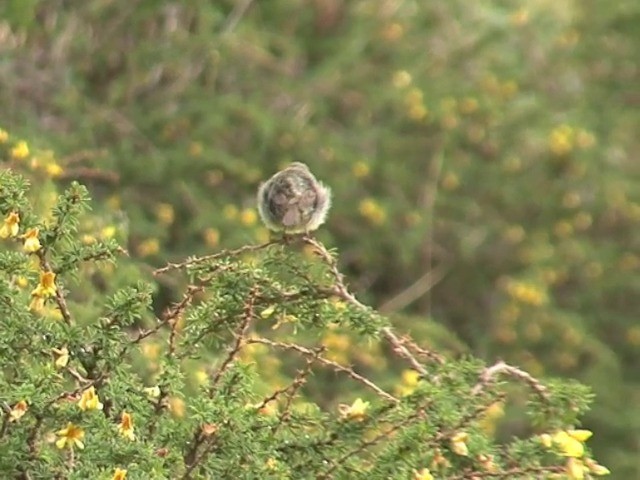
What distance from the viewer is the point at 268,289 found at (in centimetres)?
192

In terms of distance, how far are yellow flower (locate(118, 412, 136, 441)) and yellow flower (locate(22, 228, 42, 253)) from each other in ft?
0.94

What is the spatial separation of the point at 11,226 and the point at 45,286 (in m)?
0.11

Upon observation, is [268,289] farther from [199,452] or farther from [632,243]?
[632,243]

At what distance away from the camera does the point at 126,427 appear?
1658 millimetres

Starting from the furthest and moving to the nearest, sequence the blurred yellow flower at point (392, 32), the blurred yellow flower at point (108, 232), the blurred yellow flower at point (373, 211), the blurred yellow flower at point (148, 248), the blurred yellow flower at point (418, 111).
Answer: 1. the blurred yellow flower at point (392, 32)
2. the blurred yellow flower at point (418, 111)
3. the blurred yellow flower at point (373, 211)
4. the blurred yellow flower at point (148, 248)
5. the blurred yellow flower at point (108, 232)

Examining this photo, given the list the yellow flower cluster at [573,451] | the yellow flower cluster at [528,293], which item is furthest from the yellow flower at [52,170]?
the yellow flower cluster at [528,293]

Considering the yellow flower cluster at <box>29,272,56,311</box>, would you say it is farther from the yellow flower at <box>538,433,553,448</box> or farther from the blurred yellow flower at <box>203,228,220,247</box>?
the blurred yellow flower at <box>203,228,220,247</box>

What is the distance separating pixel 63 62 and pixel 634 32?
2695 mm

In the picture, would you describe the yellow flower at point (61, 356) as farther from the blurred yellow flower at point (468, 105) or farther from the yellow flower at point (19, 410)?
the blurred yellow flower at point (468, 105)

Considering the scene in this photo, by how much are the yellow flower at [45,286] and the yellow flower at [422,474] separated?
61 centimetres

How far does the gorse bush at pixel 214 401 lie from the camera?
169 cm

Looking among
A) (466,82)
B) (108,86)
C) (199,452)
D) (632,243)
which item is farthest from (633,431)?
(199,452)

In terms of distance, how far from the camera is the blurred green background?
4.25 metres

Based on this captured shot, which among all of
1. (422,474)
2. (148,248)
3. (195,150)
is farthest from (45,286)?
(195,150)
